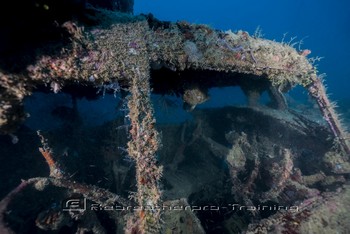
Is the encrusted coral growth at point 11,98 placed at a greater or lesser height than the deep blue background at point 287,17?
lesser

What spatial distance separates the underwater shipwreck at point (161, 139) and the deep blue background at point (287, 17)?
57.2m

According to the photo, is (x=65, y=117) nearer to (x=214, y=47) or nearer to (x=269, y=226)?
(x=214, y=47)

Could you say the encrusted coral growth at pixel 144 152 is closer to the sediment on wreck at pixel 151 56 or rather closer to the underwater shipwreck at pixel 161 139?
the underwater shipwreck at pixel 161 139

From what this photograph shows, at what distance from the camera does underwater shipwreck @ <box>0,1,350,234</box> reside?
3.62 m

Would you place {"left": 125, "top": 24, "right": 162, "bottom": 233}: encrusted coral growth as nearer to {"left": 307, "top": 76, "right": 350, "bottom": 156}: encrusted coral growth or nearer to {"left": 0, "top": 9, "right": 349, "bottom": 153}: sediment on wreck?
{"left": 0, "top": 9, "right": 349, "bottom": 153}: sediment on wreck

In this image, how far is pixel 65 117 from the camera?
8.16 meters

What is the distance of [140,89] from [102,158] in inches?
149

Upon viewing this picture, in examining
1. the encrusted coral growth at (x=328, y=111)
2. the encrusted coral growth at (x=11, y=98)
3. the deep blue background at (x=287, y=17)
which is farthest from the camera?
the deep blue background at (x=287, y=17)

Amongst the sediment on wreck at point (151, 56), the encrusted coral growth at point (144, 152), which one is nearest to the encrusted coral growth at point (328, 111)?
the sediment on wreck at point (151, 56)

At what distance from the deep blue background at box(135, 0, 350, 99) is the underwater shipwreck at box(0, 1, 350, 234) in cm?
5719

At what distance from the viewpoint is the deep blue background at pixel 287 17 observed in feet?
316

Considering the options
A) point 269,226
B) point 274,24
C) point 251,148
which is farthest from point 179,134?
point 274,24

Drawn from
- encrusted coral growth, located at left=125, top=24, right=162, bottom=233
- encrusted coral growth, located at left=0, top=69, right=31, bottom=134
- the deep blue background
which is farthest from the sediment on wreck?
the deep blue background

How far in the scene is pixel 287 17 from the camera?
465ft
